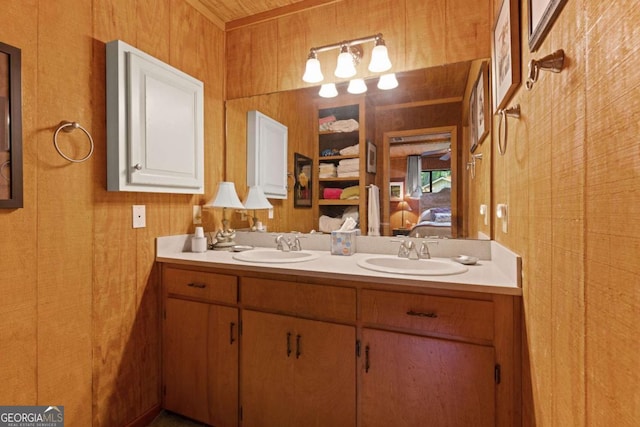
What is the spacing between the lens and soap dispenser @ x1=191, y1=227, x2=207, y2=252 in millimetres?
1920

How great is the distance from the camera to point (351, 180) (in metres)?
1.91

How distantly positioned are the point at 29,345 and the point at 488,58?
238cm

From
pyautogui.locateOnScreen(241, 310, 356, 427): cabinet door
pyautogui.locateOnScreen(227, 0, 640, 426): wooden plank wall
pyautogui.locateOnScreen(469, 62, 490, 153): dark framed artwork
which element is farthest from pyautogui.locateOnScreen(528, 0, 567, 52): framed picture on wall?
pyautogui.locateOnScreen(241, 310, 356, 427): cabinet door

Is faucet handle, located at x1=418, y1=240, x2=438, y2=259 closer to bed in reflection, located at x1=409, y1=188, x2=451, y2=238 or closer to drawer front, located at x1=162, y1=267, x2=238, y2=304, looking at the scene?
bed in reflection, located at x1=409, y1=188, x2=451, y2=238

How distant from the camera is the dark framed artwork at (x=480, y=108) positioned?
5.03ft

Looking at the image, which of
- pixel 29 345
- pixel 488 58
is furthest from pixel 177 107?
pixel 488 58

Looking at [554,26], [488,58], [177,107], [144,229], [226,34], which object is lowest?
[144,229]

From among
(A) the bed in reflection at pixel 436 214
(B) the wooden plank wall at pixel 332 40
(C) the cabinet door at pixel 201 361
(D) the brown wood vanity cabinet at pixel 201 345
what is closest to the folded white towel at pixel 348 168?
(B) the wooden plank wall at pixel 332 40

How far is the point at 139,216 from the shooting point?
171cm

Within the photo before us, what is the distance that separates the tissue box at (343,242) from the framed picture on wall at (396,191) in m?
0.29

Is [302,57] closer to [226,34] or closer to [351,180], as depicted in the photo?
[226,34]

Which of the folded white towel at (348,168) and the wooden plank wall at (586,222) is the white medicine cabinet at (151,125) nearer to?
the folded white towel at (348,168)

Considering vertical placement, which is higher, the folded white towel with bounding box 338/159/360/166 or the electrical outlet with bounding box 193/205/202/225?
the folded white towel with bounding box 338/159/360/166

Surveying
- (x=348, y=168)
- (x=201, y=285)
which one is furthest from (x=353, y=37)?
(x=201, y=285)
